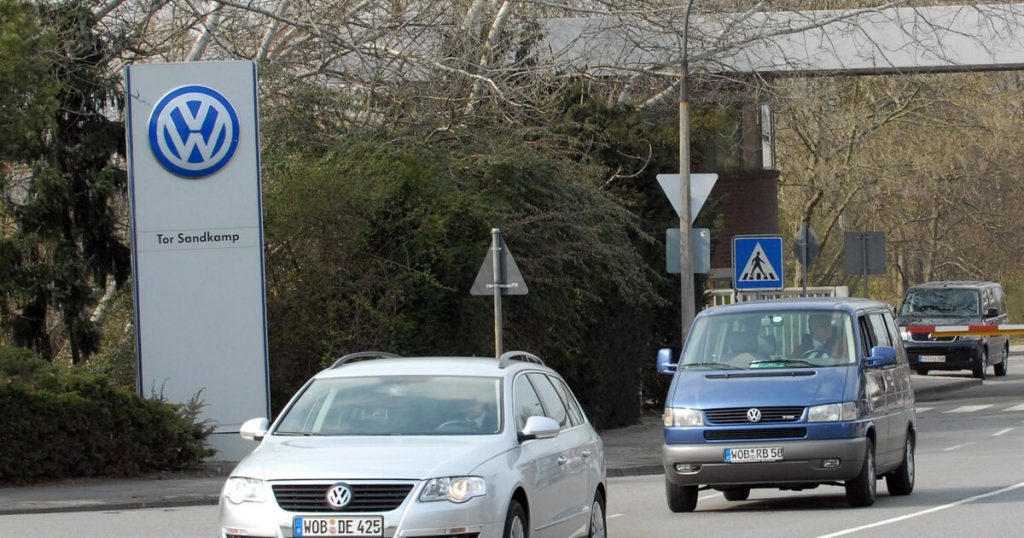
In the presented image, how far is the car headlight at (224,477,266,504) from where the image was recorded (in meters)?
8.80

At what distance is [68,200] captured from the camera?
72.5ft

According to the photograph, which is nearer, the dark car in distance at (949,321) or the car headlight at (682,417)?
the car headlight at (682,417)

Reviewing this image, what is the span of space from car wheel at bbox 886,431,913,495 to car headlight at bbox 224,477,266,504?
28.2ft

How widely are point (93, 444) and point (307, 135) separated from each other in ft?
22.9

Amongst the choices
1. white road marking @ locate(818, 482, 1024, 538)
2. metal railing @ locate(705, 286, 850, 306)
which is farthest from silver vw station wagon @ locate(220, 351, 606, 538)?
metal railing @ locate(705, 286, 850, 306)

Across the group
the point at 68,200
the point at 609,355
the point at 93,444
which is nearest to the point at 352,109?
the point at 68,200

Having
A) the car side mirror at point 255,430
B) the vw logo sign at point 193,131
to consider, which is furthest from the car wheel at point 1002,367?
the car side mirror at point 255,430

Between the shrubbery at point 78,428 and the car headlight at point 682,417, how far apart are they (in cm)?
679

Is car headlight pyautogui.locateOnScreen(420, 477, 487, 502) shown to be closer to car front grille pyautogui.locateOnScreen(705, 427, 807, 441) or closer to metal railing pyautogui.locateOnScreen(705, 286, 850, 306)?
car front grille pyautogui.locateOnScreen(705, 427, 807, 441)

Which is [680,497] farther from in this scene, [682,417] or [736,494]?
[736,494]

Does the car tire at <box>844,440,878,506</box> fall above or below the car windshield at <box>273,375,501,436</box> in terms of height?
below

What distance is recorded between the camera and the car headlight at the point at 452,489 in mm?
8633

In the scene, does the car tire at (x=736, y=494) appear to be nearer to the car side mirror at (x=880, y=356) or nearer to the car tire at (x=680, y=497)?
the car tire at (x=680, y=497)

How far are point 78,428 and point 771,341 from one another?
306 inches
